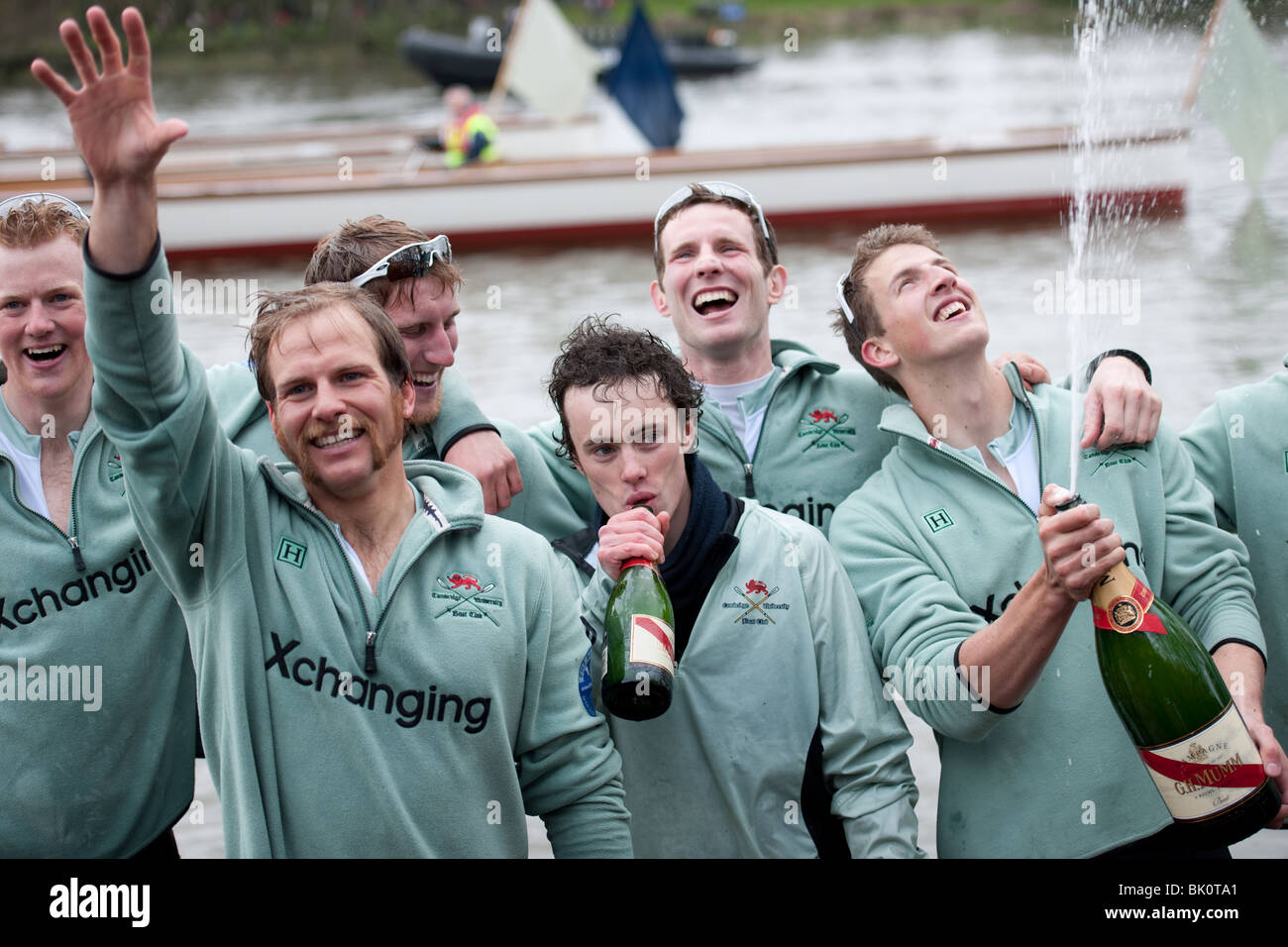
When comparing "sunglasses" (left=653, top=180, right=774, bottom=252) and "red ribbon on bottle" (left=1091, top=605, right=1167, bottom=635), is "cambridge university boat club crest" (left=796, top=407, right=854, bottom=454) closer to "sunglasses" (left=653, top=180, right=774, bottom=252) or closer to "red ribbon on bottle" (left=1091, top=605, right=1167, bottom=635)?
"sunglasses" (left=653, top=180, right=774, bottom=252)

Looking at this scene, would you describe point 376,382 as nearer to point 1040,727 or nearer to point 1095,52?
point 1040,727

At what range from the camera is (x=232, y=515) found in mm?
2955

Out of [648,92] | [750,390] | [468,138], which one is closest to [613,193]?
[648,92]

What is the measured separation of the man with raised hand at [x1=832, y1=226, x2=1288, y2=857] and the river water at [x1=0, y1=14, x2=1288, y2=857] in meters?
1.55

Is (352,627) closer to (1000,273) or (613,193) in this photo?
(1000,273)

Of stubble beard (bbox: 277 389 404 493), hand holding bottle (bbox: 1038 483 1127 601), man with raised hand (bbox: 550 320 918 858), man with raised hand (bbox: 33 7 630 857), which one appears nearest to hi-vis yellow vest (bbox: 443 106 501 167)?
man with raised hand (bbox: 550 320 918 858)

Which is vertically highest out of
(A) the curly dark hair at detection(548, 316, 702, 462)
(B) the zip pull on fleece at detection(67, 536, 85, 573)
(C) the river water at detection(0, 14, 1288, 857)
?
(C) the river water at detection(0, 14, 1288, 857)

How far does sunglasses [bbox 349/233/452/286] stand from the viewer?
371cm

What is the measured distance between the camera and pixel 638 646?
3.05 meters

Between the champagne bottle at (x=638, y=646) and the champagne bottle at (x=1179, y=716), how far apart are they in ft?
3.17

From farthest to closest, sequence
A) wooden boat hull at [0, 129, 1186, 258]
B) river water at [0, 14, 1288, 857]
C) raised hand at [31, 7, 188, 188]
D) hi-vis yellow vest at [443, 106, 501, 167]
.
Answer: hi-vis yellow vest at [443, 106, 501, 167], wooden boat hull at [0, 129, 1186, 258], river water at [0, 14, 1288, 857], raised hand at [31, 7, 188, 188]

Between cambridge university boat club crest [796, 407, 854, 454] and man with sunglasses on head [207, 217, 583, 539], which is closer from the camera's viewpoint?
man with sunglasses on head [207, 217, 583, 539]

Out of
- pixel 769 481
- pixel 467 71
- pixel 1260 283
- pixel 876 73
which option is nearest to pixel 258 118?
pixel 467 71

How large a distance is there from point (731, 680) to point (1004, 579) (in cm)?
78
